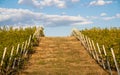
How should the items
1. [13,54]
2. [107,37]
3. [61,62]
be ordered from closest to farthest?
[13,54] → [61,62] → [107,37]

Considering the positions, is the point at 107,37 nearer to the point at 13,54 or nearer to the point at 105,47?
the point at 105,47

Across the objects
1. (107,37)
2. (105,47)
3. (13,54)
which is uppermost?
(13,54)

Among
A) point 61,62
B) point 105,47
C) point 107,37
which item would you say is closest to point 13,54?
point 61,62

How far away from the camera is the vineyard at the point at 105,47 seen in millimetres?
20469

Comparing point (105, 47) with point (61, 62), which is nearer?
point (61, 62)

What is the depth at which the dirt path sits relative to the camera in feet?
64.6

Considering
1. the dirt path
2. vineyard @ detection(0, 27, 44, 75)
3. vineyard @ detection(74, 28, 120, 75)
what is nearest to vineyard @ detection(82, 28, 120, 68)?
vineyard @ detection(74, 28, 120, 75)

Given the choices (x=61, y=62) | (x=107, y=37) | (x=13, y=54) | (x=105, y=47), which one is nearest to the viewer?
(x=13, y=54)

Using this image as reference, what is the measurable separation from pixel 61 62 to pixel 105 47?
450 centimetres

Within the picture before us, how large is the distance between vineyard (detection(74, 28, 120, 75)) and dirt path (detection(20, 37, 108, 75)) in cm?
42

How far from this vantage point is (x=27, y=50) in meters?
26.4

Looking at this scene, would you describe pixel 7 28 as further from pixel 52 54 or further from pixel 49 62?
pixel 49 62

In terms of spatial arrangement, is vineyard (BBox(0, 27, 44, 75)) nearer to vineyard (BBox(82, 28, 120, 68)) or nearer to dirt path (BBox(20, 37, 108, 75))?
dirt path (BBox(20, 37, 108, 75))

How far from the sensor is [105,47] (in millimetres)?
26328
